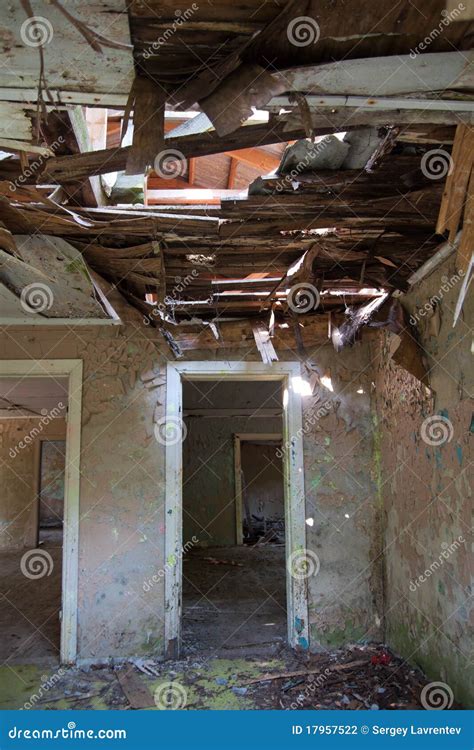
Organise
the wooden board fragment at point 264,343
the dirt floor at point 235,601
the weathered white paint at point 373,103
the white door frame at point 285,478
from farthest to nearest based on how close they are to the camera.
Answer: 1. the dirt floor at point 235,601
2. the wooden board fragment at point 264,343
3. the white door frame at point 285,478
4. the weathered white paint at point 373,103

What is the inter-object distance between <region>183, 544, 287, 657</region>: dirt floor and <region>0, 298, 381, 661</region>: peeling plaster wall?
1.79 ft

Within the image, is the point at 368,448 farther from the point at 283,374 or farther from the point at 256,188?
the point at 256,188

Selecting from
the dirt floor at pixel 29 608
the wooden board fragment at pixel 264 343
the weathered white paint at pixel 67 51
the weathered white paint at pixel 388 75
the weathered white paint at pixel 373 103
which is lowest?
the dirt floor at pixel 29 608

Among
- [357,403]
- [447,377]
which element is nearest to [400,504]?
[357,403]

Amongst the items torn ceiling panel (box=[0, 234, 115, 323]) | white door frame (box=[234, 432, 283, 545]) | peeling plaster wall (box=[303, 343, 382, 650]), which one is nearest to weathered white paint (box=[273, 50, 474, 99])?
torn ceiling panel (box=[0, 234, 115, 323])

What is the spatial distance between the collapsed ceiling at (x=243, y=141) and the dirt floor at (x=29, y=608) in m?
2.63

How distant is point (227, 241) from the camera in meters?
2.90

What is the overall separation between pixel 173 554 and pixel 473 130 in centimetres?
334

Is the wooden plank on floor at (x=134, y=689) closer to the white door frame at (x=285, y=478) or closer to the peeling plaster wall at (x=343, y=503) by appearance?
the white door frame at (x=285, y=478)

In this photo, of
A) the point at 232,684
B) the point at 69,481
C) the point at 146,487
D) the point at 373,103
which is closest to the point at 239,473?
the point at 146,487

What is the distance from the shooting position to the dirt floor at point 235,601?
4.23 metres

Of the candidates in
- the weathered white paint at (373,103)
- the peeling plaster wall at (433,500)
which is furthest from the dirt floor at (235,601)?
the weathered white paint at (373,103)

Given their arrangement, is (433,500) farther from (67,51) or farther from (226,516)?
(226,516)

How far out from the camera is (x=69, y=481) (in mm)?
3990
